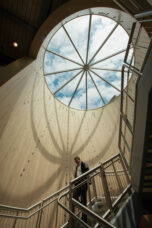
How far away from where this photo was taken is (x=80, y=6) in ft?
28.2

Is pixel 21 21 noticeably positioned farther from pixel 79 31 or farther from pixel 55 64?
pixel 79 31

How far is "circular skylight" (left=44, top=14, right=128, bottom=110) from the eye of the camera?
11.1 meters

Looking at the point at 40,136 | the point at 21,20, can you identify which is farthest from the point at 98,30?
the point at 40,136

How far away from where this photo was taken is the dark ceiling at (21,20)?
8.72 metres

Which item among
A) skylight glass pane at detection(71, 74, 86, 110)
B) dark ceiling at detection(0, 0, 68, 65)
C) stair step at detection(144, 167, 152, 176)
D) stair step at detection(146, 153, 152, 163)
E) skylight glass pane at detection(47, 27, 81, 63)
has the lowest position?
stair step at detection(144, 167, 152, 176)

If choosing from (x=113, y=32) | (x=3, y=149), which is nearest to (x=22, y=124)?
(x=3, y=149)

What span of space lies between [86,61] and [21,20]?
20.4ft

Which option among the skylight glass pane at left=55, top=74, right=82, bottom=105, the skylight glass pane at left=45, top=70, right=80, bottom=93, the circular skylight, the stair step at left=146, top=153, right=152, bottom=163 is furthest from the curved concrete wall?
the stair step at left=146, top=153, right=152, bottom=163

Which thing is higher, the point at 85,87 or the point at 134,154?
the point at 85,87

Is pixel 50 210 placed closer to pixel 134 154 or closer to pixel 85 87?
pixel 134 154

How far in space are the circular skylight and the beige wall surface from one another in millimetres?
1150

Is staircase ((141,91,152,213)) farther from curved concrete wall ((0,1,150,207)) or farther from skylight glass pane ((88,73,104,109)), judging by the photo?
skylight glass pane ((88,73,104,109))

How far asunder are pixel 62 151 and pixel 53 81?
665 cm

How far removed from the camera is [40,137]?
9.70 m
